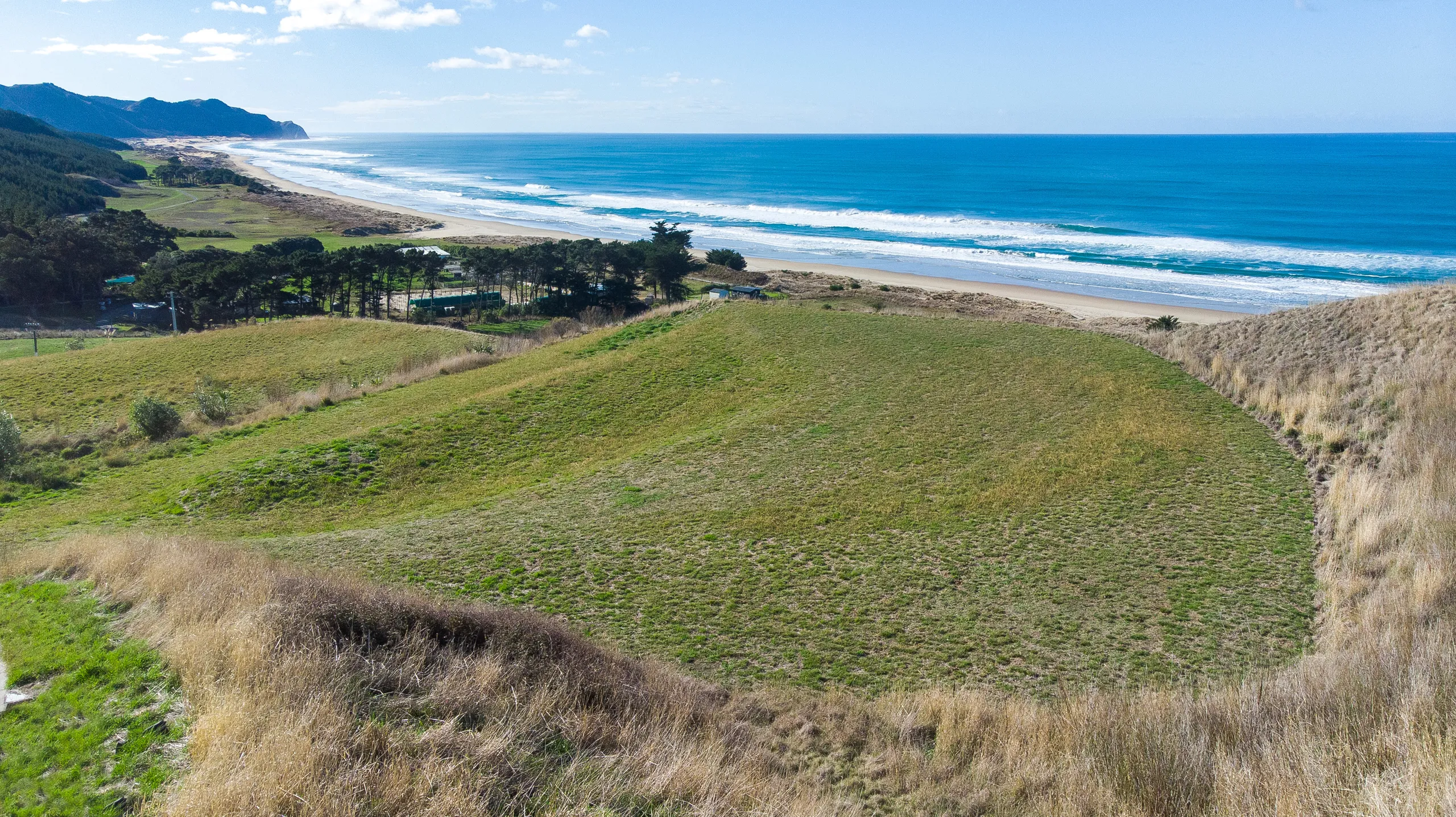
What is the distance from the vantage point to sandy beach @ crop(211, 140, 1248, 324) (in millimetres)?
44000

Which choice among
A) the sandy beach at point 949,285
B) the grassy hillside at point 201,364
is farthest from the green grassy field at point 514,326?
the sandy beach at point 949,285

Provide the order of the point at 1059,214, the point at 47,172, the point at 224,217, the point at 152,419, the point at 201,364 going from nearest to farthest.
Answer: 1. the point at 152,419
2. the point at 201,364
3. the point at 1059,214
4. the point at 224,217
5. the point at 47,172

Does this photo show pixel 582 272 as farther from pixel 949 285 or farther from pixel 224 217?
pixel 224 217

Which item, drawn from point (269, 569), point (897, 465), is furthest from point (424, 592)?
point (897, 465)

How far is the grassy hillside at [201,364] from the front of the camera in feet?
82.3

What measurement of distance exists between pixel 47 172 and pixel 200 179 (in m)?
35.5

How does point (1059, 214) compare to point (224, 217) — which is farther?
point (224, 217)

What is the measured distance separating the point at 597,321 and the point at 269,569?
32728 millimetres

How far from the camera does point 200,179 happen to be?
416ft

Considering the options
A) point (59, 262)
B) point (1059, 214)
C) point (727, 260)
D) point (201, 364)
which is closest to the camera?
point (201, 364)

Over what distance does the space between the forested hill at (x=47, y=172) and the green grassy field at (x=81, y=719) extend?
6454 cm

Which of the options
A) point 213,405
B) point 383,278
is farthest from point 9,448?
point 383,278

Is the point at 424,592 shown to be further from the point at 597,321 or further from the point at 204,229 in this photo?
the point at 204,229

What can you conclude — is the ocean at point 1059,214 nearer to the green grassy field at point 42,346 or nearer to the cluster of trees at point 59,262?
the cluster of trees at point 59,262
